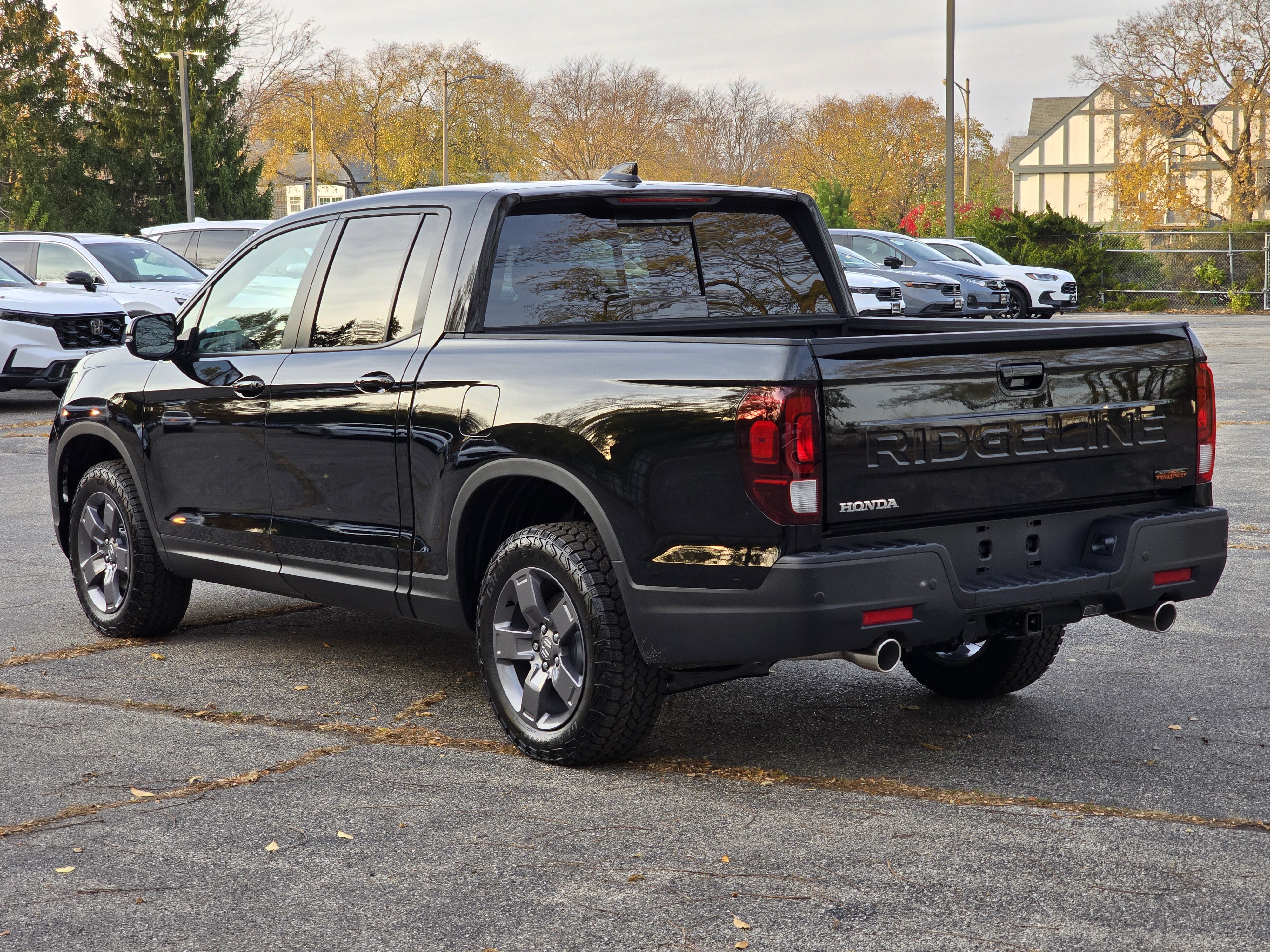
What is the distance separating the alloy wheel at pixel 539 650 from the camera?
15.0 ft

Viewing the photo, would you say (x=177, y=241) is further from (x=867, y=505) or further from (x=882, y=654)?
(x=882, y=654)

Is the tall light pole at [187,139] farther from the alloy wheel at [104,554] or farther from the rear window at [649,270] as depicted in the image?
the rear window at [649,270]

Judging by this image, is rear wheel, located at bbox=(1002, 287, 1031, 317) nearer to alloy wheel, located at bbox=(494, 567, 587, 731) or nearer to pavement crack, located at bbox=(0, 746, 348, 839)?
alloy wheel, located at bbox=(494, 567, 587, 731)

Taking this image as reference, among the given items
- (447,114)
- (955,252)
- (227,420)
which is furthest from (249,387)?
(447,114)

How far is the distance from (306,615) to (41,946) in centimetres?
377

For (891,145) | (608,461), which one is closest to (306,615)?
(608,461)

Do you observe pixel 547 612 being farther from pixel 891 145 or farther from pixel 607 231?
pixel 891 145

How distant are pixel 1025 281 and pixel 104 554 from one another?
85.2ft

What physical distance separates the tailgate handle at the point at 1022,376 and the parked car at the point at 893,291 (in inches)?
728

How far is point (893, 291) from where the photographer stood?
24.0m

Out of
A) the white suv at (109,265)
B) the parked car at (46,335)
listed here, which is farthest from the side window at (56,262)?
the parked car at (46,335)

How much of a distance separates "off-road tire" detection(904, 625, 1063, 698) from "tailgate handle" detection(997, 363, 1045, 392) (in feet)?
3.86

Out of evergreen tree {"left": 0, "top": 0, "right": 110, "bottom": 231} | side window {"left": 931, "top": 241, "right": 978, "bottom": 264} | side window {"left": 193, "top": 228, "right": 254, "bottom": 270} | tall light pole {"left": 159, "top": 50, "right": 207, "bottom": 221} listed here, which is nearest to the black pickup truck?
side window {"left": 193, "top": 228, "right": 254, "bottom": 270}

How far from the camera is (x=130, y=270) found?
18.4 metres
